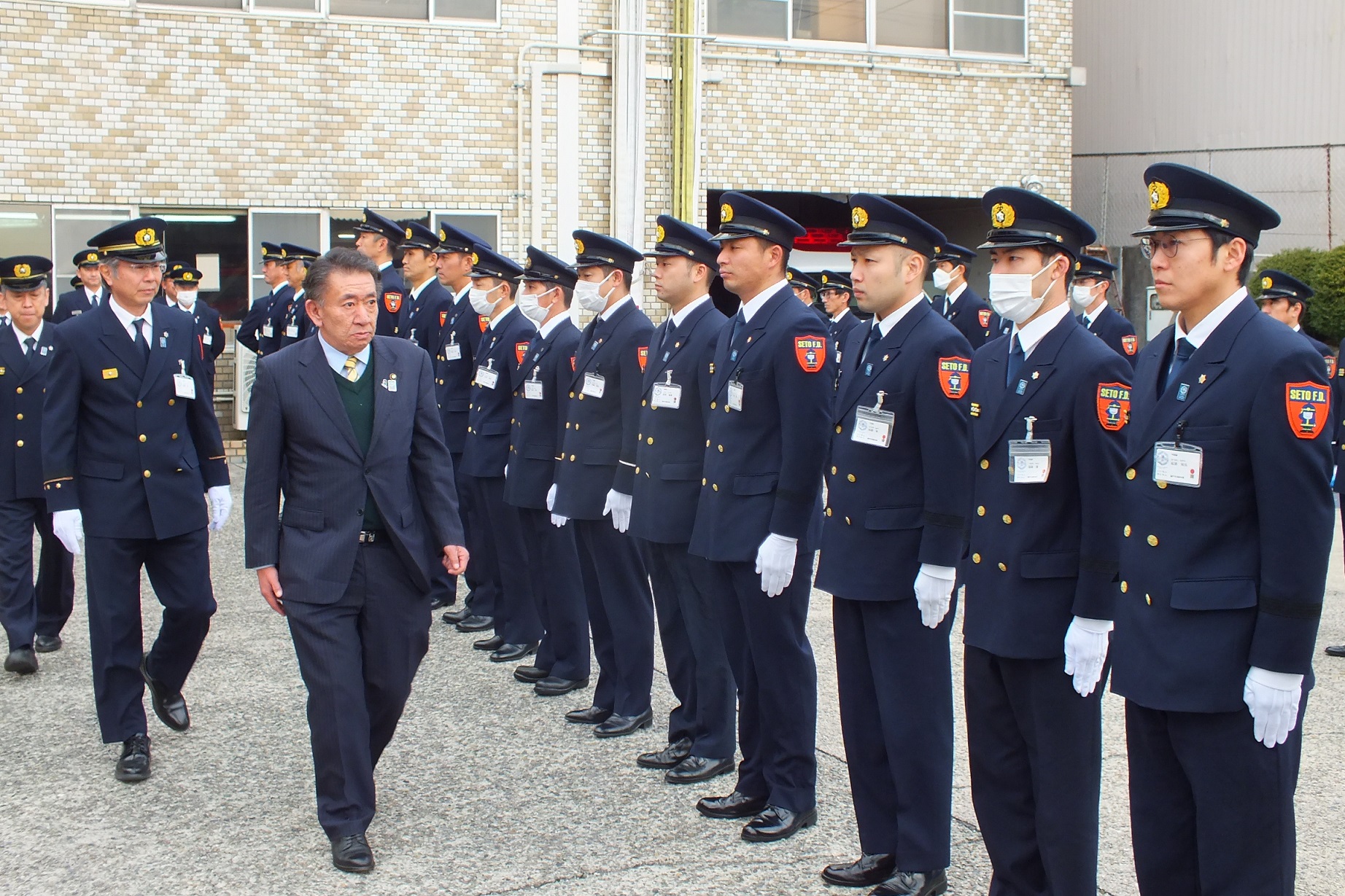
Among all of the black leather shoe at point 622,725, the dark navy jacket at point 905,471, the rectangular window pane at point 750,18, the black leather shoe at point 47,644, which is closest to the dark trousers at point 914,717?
the dark navy jacket at point 905,471

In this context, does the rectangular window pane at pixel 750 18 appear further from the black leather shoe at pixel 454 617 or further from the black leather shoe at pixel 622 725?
the black leather shoe at pixel 622 725

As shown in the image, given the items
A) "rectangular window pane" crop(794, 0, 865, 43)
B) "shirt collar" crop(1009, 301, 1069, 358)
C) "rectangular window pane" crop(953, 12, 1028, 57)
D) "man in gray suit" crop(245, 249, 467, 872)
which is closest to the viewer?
"shirt collar" crop(1009, 301, 1069, 358)

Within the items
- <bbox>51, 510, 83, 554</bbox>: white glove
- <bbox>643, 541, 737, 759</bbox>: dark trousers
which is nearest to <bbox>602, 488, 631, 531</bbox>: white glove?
<bbox>643, 541, 737, 759</bbox>: dark trousers

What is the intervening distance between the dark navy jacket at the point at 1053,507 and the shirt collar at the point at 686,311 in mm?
1945

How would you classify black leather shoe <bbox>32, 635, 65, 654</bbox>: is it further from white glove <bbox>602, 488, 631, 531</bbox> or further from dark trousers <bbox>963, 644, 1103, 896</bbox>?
dark trousers <bbox>963, 644, 1103, 896</bbox>

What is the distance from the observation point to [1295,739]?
321cm

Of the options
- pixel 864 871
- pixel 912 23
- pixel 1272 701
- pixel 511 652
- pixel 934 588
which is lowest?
pixel 864 871

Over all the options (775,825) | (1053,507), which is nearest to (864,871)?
(775,825)

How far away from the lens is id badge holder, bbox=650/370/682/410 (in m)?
5.48

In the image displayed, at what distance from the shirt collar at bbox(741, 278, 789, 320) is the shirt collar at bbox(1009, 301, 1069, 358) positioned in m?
1.30

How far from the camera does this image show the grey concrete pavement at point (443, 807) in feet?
14.5

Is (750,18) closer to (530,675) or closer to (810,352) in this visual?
(530,675)

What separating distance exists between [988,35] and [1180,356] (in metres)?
15.4

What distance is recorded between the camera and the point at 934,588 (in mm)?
4102
